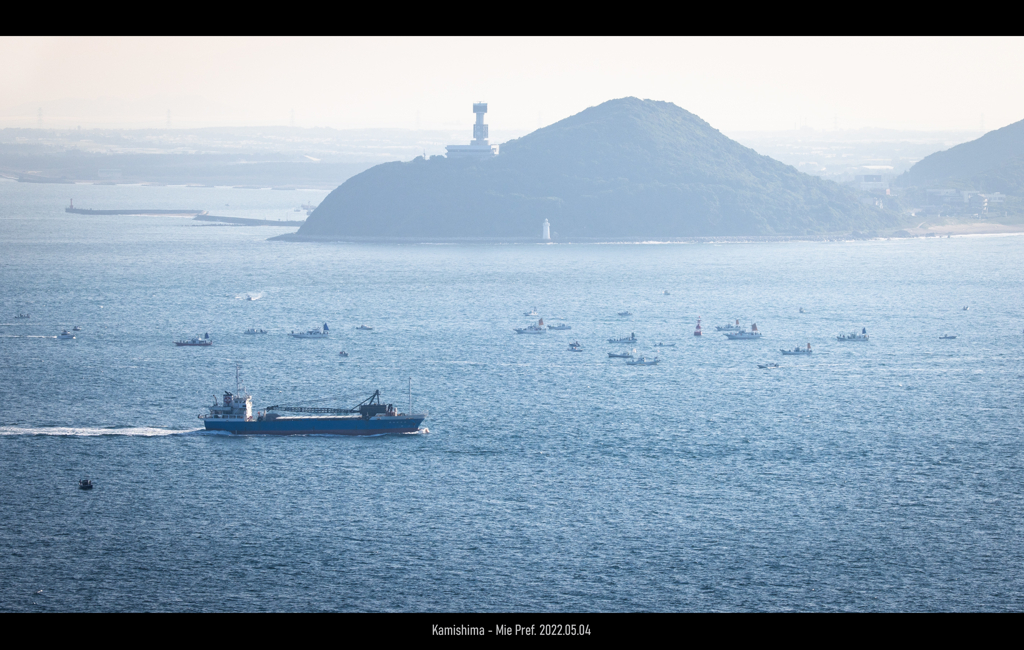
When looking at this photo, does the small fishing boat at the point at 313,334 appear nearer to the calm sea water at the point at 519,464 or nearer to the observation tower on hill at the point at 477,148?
the calm sea water at the point at 519,464

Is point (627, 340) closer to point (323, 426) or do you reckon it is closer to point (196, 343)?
point (196, 343)

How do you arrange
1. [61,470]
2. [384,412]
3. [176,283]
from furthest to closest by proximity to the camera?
1. [176,283]
2. [384,412]
3. [61,470]

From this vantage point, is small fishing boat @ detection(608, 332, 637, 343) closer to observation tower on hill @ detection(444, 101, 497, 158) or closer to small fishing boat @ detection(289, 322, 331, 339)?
small fishing boat @ detection(289, 322, 331, 339)

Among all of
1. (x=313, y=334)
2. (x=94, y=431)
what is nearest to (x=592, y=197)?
(x=313, y=334)

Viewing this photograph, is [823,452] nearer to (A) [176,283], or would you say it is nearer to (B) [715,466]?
(B) [715,466]

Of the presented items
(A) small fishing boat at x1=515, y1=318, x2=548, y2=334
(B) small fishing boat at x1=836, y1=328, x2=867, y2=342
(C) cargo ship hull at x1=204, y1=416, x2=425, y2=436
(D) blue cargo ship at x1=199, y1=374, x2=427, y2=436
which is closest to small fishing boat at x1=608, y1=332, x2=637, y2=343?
(A) small fishing boat at x1=515, y1=318, x2=548, y2=334
